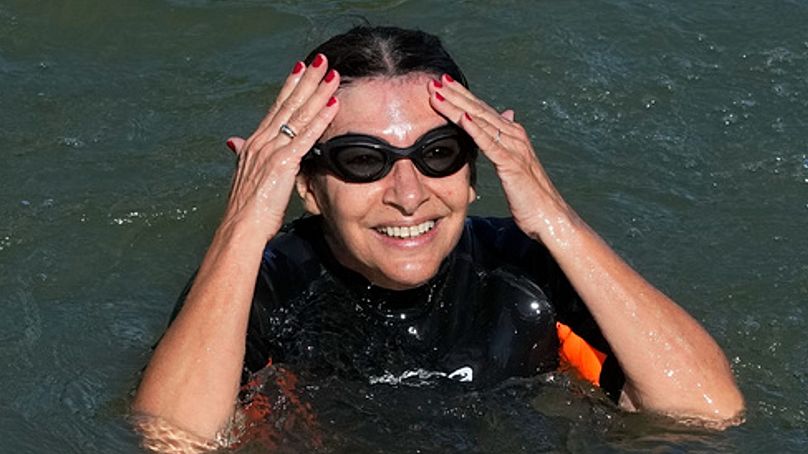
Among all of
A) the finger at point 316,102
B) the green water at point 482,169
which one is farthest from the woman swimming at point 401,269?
the green water at point 482,169

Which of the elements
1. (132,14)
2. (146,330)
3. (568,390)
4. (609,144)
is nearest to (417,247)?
(568,390)

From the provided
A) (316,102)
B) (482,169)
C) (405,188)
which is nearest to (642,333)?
(405,188)

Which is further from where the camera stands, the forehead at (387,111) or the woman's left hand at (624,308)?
the woman's left hand at (624,308)

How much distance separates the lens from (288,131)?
5.62 metres

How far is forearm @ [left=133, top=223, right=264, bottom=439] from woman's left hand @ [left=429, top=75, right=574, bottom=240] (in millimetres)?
804

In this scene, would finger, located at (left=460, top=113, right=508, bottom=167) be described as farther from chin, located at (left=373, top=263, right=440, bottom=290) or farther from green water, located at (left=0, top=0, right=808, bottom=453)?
green water, located at (left=0, top=0, right=808, bottom=453)

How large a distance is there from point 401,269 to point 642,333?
2.94 ft

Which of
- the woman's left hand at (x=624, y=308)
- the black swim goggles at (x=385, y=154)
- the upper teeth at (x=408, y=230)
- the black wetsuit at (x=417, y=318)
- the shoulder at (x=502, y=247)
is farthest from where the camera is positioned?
the shoulder at (x=502, y=247)

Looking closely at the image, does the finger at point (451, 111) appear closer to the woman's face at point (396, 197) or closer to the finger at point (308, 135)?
the woman's face at point (396, 197)

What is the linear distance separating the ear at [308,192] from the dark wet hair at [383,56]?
42 millimetres

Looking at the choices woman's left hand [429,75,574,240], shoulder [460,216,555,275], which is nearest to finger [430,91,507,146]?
woman's left hand [429,75,574,240]

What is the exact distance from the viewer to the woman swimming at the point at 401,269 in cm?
558

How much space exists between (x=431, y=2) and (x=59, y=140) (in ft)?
8.67

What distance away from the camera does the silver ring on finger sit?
5617mm
